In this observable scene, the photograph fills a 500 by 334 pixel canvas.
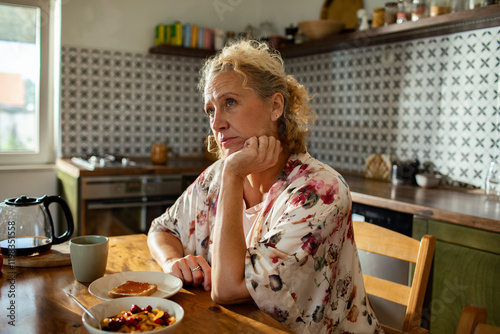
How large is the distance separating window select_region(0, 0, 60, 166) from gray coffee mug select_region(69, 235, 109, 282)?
255cm

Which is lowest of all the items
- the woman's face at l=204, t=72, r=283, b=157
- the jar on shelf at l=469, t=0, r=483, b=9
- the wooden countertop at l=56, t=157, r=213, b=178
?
the wooden countertop at l=56, t=157, r=213, b=178

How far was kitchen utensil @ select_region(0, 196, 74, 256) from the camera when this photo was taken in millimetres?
1243

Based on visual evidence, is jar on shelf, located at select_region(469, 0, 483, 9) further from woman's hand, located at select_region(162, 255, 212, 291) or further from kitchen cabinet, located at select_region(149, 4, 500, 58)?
woman's hand, located at select_region(162, 255, 212, 291)

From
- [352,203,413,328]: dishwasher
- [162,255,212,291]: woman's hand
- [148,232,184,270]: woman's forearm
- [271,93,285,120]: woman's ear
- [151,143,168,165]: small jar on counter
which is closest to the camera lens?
[162,255,212,291]: woman's hand

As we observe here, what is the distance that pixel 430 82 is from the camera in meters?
2.82

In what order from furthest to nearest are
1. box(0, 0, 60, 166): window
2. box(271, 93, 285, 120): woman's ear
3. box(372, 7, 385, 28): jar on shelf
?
box(0, 0, 60, 166): window < box(372, 7, 385, 28): jar on shelf < box(271, 93, 285, 120): woman's ear

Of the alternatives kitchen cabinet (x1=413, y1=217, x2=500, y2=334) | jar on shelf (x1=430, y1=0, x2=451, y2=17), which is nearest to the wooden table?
kitchen cabinet (x1=413, y1=217, x2=500, y2=334)

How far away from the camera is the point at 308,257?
1086 mm

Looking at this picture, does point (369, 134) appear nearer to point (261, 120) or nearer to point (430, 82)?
point (430, 82)

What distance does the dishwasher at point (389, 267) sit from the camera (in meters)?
2.16

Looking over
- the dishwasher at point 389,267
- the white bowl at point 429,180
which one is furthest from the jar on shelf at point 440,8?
the dishwasher at point 389,267

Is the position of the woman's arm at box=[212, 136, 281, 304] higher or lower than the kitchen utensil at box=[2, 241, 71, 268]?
higher

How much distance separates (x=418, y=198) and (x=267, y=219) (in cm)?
131

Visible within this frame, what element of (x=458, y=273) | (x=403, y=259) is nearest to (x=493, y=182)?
(x=458, y=273)
